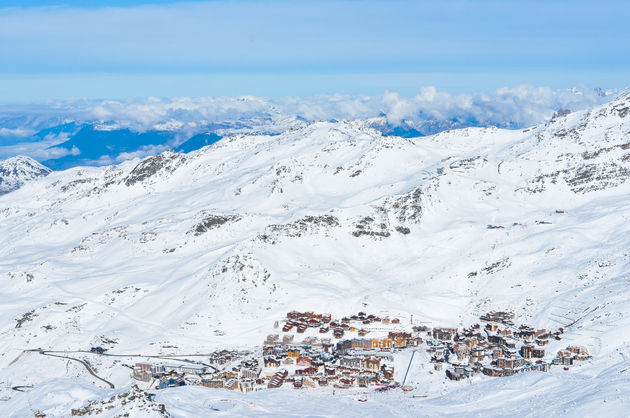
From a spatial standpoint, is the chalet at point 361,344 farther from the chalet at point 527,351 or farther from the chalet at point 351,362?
the chalet at point 527,351

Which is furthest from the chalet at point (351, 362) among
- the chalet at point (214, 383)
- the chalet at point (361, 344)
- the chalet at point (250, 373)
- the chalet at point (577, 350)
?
the chalet at point (577, 350)

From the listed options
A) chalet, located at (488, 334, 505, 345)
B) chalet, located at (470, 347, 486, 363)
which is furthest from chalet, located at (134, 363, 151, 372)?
chalet, located at (488, 334, 505, 345)

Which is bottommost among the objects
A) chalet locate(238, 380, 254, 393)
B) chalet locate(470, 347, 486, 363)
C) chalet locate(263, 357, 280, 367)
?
chalet locate(238, 380, 254, 393)

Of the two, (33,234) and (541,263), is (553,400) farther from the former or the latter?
(33,234)

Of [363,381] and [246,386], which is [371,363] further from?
[246,386]

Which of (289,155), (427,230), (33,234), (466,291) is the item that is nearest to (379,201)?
(427,230)

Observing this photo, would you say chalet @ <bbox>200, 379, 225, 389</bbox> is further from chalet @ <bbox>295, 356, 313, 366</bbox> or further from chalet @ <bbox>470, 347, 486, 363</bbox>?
chalet @ <bbox>470, 347, 486, 363</bbox>
